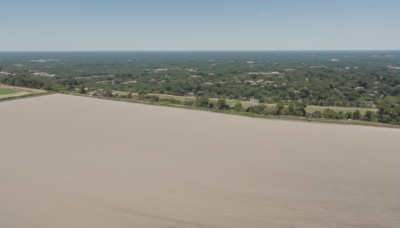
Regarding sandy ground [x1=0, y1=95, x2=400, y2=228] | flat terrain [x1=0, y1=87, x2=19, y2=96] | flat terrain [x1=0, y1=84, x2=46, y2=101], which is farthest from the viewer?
flat terrain [x1=0, y1=87, x2=19, y2=96]

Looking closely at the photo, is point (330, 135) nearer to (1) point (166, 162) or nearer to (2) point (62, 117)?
(1) point (166, 162)

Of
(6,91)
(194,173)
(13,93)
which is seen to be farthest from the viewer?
(6,91)

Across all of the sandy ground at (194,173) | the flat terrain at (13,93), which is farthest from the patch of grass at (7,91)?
the sandy ground at (194,173)

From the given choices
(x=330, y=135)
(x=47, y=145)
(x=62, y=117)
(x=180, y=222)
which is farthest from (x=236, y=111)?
(x=180, y=222)

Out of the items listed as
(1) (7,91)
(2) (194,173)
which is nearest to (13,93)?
(1) (7,91)

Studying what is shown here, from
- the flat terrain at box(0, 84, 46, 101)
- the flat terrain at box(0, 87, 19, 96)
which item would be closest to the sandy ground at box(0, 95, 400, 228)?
the flat terrain at box(0, 84, 46, 101)

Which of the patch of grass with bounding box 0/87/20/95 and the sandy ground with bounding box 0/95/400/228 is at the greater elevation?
the patch of grass with bounding box 0/87/20/95

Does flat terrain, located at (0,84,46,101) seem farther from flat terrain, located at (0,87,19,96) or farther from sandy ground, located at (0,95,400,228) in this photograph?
sandy ground, located at (0,95,400,228)

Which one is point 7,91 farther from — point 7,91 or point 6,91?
point 6,91
